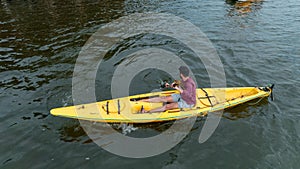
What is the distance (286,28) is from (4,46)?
1732 cm

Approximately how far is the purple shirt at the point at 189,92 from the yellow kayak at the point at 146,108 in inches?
12.9

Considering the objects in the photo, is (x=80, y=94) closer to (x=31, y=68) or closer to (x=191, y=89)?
(x=31, y=68)

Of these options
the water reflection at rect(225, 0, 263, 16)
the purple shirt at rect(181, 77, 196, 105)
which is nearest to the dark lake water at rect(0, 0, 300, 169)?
the water reflection at rect(225, 0, 263, 16)

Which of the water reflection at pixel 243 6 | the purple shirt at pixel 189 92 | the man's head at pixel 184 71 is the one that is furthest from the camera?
the water reflection at pixel 243 6

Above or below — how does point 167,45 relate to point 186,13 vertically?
below

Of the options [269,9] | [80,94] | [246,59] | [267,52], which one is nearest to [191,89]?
[80,94]

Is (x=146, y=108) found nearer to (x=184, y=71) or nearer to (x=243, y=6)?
(x=184, y=71)

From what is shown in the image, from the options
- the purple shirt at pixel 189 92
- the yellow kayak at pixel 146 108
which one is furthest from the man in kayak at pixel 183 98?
the yellow kayak at pixel 146 108

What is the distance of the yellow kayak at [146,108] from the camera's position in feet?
27.7

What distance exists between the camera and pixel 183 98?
8.94 metres

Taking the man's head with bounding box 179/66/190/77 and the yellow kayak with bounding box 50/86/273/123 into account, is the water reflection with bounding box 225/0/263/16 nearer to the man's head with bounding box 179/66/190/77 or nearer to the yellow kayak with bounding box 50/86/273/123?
Answer: the yellow kayak with bounding box 50/86/273/123

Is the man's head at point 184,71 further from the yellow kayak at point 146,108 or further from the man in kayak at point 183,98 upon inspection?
the yellow kayak at point 146,108

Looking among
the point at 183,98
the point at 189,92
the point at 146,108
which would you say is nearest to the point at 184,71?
the point at 189,92

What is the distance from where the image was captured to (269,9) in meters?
19.9
